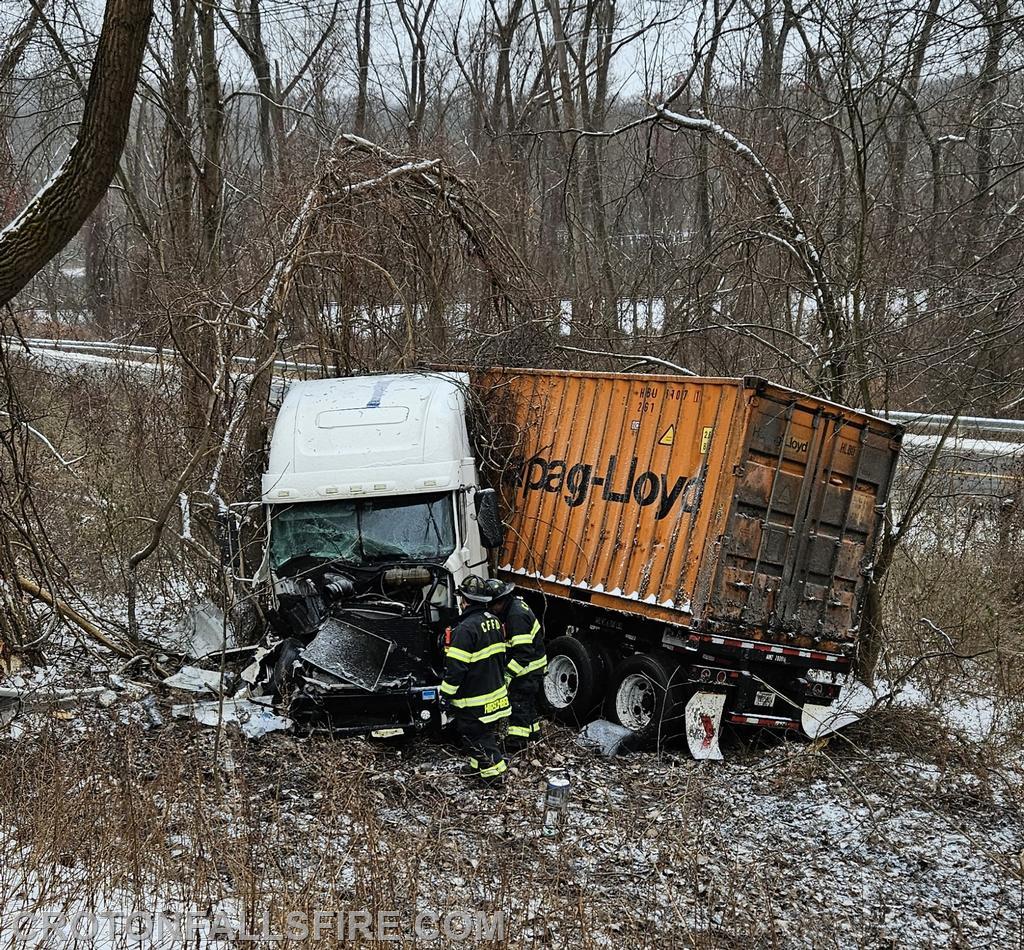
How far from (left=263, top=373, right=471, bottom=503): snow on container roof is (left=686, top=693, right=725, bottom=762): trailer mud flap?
2984 millimetres

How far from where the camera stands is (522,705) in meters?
8.72

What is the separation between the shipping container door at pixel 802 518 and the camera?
9.01m

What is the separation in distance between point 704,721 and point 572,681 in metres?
1.69

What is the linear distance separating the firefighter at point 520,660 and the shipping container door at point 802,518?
1.59 meters

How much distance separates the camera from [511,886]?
5.86 meters

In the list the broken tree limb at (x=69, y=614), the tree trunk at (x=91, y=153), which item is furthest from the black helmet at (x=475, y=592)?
the tree trunk at (x=91, y=153)

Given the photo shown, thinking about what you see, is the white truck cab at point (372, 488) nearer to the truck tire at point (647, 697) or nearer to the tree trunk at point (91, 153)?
the truck tire at point (647, 697)

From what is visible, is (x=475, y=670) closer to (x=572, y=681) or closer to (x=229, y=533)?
(x=572, y=681)

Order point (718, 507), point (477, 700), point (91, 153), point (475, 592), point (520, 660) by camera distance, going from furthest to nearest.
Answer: point (718, 507)
point (520, 660)
point (475, 592)
point (477, 700)
point (91, 153)

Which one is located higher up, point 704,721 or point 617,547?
point 617,547

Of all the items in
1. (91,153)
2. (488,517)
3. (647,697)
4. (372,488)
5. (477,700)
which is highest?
(91,153)

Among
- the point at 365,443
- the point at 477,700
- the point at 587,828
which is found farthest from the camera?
the point at 365,443

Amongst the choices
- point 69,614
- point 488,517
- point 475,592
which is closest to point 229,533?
point 69,614

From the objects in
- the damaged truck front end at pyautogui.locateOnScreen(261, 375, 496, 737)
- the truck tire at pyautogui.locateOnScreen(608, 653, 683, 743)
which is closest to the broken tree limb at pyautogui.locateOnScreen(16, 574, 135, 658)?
the damaged truck front end at pyautogui.locateOnScreen(261, 375, 496, 737)
